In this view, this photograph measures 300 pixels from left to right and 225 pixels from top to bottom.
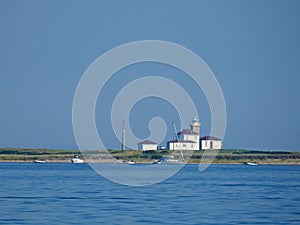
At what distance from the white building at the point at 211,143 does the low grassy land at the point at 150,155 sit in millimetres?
2593

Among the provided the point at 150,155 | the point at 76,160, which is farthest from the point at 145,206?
the point at 76,160

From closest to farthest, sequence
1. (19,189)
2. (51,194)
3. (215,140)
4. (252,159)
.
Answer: (51,194) → (19,189) → (252,159) → (215,140)

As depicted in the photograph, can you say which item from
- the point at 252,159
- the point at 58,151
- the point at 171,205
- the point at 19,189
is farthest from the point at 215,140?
the point at 171,205

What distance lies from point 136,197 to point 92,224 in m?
9.76

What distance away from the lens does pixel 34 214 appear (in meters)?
25.1

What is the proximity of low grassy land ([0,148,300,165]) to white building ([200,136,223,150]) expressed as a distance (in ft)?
8.51

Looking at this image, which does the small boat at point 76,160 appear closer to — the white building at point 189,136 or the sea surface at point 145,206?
the white building at point 189,136

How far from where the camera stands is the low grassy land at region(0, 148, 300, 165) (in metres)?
106

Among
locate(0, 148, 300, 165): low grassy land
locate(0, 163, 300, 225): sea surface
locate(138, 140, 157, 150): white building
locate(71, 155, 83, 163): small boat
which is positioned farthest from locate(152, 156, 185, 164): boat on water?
locate(0, 163, 300, 225): sea surface

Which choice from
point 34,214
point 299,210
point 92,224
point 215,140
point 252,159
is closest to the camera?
point 92,224

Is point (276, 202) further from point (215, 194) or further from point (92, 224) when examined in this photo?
point (92, 224)

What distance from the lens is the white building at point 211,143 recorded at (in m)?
116

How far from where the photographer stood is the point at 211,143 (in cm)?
11662

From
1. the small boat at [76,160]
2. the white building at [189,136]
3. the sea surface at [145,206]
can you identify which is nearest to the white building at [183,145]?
the white building at [189,136]
